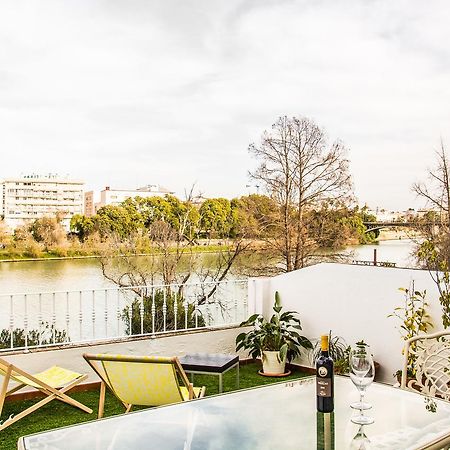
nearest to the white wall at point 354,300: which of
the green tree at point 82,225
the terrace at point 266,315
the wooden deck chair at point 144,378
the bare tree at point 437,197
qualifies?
the terrace at point 266,315

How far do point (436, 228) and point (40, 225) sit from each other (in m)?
7.83

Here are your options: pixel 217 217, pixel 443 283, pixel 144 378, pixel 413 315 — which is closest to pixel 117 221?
pixel 217 217

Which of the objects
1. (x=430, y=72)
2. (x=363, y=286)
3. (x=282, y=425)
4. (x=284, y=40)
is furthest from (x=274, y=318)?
(x=430, y=72)

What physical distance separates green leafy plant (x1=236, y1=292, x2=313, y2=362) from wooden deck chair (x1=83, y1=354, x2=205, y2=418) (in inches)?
88.5

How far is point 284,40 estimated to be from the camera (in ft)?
→ 34.0

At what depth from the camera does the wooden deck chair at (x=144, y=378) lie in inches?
151

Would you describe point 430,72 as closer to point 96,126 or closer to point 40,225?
point 96,126

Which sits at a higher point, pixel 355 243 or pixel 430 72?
pixel 430 72

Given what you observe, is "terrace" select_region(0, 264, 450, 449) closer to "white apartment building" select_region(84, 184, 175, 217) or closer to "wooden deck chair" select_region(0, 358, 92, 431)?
"wooden deck chair" select_region(0, 358, 92, 431)

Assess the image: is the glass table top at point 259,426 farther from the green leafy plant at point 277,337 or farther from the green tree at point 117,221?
the green tree at point 117,221

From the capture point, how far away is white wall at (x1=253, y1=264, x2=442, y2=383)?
5.64 m

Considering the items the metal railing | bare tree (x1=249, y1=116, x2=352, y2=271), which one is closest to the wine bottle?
the metal railing

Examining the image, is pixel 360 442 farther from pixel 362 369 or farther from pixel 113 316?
pixel 113 316

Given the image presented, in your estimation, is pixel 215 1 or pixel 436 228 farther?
pixel 436 228
